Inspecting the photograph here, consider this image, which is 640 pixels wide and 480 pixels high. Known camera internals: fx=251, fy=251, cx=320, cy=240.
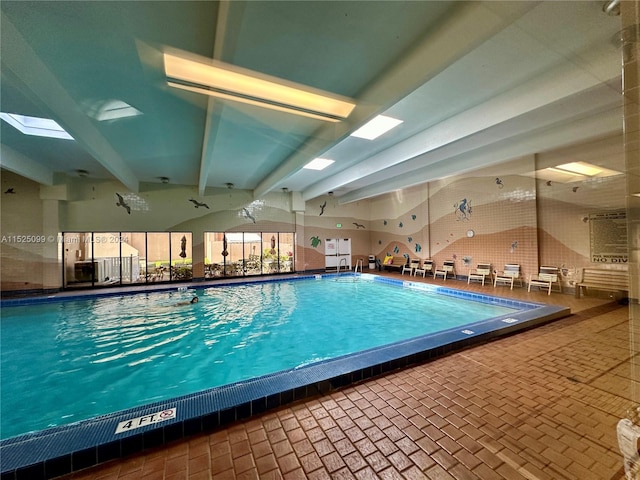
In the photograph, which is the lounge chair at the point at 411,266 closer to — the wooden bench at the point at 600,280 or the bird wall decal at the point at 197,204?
the wooden bench at the point at 600,280

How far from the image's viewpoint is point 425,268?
900 cm

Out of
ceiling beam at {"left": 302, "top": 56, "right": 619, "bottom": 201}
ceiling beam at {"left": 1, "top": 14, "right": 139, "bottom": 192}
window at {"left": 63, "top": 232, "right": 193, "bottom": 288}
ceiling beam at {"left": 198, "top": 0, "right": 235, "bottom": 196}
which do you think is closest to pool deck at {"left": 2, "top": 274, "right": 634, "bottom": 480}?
ceiling beam at {"left": 198, "top": 0, "right": 235, "bottom": 196}

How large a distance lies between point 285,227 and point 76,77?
739 cm

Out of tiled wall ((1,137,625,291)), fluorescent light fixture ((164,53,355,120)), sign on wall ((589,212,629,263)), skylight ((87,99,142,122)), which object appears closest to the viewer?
fluorescent light fixture ((164,53,355,120))

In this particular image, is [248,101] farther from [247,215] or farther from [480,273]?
[480,273]

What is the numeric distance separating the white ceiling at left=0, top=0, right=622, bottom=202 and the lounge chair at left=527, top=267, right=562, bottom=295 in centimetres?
291

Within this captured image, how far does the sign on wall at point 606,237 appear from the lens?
4.77 metres

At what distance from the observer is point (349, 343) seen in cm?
354

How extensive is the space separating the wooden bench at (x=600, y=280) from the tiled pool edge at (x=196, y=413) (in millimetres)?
4337

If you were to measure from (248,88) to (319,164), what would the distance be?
11.3 feet

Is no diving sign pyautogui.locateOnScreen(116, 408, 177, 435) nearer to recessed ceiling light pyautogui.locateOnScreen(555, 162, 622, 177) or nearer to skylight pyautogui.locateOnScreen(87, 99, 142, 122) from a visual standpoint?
skylight pyautogui.locateOnScreen(87, 99, 142, 122)

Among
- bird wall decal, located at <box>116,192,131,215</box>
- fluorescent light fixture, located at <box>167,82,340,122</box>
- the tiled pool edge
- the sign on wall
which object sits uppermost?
fluorescent light fixture, located at <box>167,82,340,122</box>

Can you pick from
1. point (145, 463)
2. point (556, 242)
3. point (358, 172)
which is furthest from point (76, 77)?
point (556, 242)

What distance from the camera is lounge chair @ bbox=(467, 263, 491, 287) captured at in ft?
23.3
